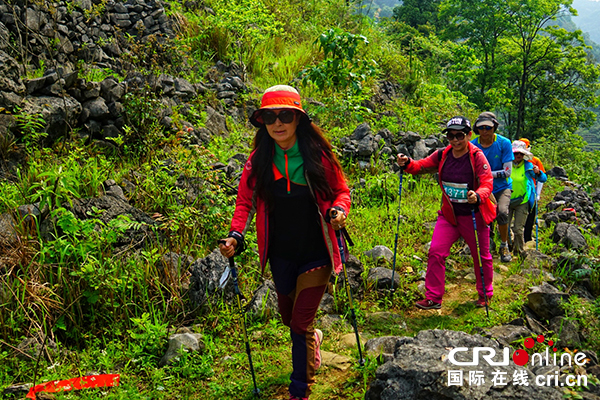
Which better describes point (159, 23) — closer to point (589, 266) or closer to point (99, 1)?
point (99, 1)

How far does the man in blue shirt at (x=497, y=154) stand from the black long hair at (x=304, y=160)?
3.80m

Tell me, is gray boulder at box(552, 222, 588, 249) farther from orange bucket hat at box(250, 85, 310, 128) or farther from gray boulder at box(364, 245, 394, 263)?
orange bucket hat at box(250, 85, 310, 128)

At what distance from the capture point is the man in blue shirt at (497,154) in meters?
6.29

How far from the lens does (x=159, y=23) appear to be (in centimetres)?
1056

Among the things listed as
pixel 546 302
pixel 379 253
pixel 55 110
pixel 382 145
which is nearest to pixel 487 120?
pixel 379 253

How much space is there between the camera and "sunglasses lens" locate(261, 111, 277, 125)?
3238 millimetres

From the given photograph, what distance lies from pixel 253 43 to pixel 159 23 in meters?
2.39

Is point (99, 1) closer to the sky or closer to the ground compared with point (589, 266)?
closer to the sky

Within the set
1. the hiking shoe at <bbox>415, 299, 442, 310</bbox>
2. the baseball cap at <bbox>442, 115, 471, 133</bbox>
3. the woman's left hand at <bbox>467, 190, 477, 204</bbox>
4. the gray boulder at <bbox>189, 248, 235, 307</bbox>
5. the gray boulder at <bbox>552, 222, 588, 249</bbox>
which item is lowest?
the hiking shoe at <bbox>415, 299, 442, 310</bbox>

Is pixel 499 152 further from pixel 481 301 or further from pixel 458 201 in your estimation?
pixel 481 301

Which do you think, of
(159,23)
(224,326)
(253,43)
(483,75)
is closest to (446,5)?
(483,75)

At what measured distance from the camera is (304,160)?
3.30m

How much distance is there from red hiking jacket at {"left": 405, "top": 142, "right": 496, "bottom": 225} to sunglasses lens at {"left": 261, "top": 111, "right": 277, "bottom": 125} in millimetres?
2694

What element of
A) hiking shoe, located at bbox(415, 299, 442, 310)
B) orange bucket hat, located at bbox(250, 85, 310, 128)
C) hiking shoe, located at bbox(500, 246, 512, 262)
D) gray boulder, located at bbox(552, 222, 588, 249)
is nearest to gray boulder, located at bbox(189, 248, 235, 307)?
orange bucket hat, located at bbox(250, 85, 310, 128)
